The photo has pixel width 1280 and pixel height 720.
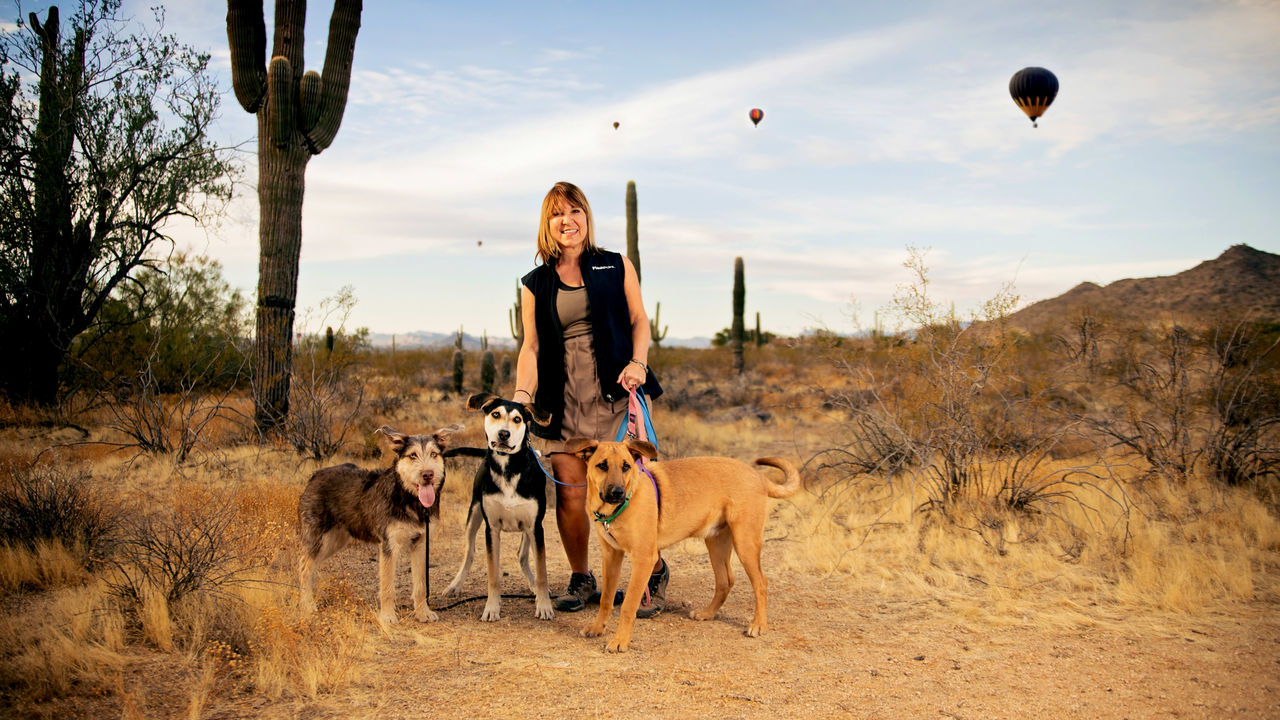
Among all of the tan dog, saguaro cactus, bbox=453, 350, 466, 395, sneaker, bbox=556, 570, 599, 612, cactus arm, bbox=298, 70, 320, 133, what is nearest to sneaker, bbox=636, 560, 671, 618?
the tan dog

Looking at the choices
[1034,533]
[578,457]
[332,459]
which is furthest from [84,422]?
[1034,533]

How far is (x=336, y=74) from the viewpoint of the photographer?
11.2 metres

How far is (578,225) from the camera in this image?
16.6 ft

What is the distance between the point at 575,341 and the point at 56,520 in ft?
14.1

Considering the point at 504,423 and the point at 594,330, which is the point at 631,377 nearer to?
the point at 594,330

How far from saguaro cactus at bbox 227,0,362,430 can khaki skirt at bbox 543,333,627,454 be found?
284 inches

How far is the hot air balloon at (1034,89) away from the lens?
1861 cm

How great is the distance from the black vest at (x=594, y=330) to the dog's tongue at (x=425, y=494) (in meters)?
0.85

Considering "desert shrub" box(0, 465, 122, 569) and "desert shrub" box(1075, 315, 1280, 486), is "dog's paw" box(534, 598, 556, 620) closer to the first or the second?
"desert shrub" box(0, 465, 122, 569)

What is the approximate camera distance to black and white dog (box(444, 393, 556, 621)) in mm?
4625

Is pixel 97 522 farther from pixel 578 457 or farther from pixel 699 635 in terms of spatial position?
pixel 699 635

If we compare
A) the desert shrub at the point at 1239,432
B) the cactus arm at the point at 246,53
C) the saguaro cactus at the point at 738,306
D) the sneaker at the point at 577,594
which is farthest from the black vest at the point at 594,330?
the saguaro cactus at the point at 738,306

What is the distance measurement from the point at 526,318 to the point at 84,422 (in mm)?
10554

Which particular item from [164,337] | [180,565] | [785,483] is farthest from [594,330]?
[164,337]
